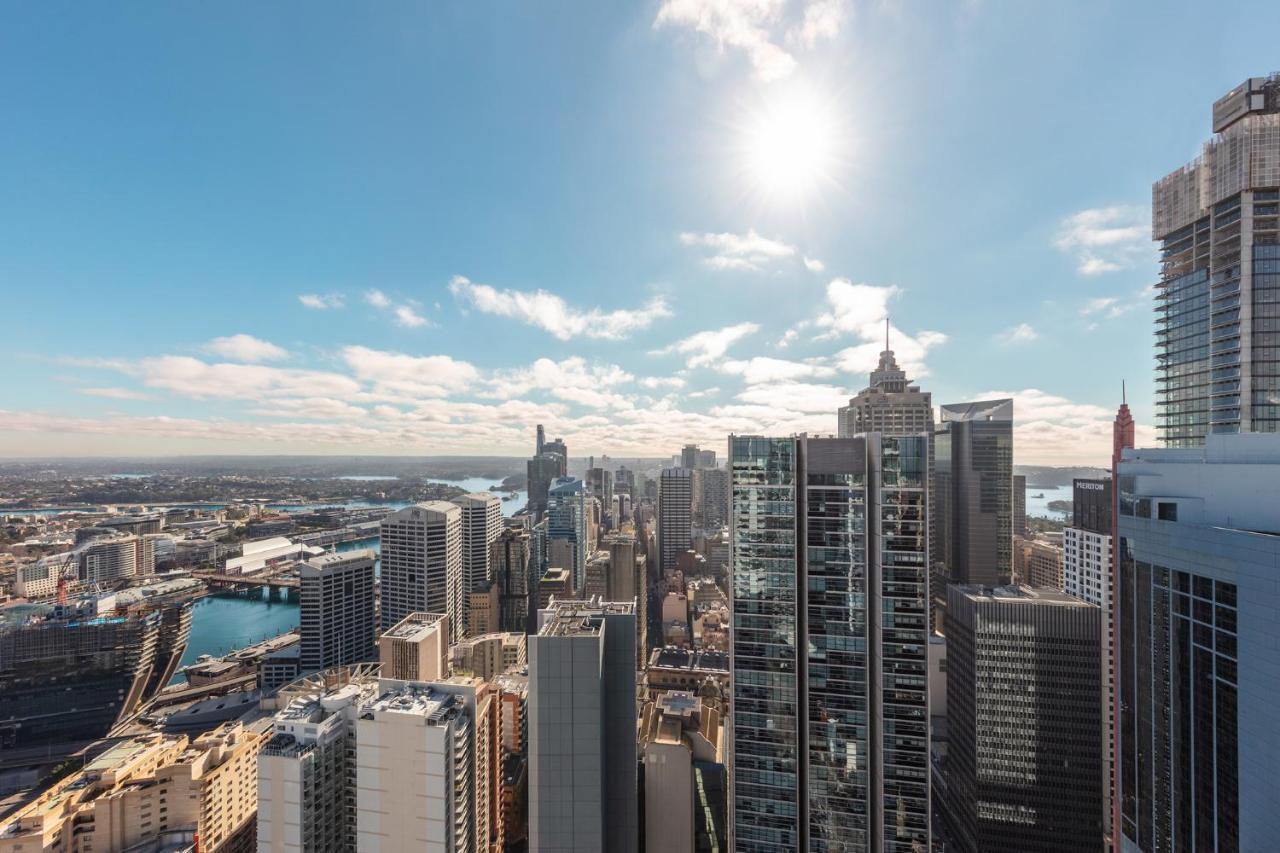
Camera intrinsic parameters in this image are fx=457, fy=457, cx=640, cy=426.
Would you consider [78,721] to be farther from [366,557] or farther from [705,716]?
[705,716]

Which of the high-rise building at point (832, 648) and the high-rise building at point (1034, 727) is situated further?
the high-rise building at point (1034, 727)

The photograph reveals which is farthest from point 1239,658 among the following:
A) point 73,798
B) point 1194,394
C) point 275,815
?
point 73,798

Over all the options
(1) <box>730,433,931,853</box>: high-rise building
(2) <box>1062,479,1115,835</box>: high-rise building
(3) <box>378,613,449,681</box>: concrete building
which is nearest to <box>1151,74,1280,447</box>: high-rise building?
(1) <box>730,433,931,853</box>: high-rise building

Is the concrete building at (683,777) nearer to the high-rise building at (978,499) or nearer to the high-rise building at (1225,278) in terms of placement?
the high-rise building at (1225,278)

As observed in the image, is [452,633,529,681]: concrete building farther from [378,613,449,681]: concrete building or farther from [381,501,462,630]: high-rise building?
[381,501,462,630]: high-rise building

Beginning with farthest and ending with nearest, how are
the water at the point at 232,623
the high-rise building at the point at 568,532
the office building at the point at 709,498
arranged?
the office building at the point at 709,498 → the high-rise building at the point at 568,532 → the water at the point at 232,623

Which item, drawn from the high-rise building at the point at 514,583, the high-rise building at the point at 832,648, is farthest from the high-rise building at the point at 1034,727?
the high-rise building at the point at 514,583
